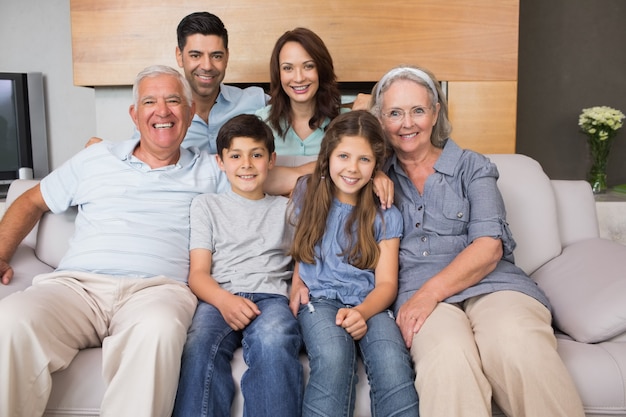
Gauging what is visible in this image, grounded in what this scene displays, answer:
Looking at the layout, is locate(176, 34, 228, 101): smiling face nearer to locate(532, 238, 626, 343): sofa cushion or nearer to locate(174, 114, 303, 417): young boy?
locate(174, 114, 303, 417): young boy

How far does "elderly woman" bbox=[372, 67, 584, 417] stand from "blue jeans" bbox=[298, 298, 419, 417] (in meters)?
0.04

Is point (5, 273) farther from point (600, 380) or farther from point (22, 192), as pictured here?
point (600, 380)

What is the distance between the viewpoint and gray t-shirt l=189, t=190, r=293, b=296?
1.77 m

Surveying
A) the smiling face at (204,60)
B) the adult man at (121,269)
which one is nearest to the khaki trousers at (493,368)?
the adult man at (121,269)

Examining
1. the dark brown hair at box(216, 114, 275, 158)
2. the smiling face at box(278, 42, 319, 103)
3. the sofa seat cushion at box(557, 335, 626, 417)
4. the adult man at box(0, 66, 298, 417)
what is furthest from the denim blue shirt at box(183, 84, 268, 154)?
the sofa seat cushion at box(557, 335, 626, 417)

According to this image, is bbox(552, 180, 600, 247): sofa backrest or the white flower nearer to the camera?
bbox(552, 180, 600, 247): sofa backrest

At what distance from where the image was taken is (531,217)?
199 centimetres

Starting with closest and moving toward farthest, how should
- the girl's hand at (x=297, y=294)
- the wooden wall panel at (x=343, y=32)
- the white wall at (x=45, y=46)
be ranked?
the girl's hand at (x=297, y=294) < the wooden wall panel at (x=343, y=32) < the white wall at (x=45, y=46)

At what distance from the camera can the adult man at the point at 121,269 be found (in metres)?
1.41

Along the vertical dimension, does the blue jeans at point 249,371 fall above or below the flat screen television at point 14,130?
below

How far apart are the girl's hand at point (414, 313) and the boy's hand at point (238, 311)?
385mm

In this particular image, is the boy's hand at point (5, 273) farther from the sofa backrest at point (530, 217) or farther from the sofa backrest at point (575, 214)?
the sofa backrest at point (575, 214)

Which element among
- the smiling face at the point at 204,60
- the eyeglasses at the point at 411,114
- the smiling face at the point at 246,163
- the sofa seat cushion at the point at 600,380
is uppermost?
the smiling face at the point at 204,60

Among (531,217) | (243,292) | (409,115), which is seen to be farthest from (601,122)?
(243,292)
